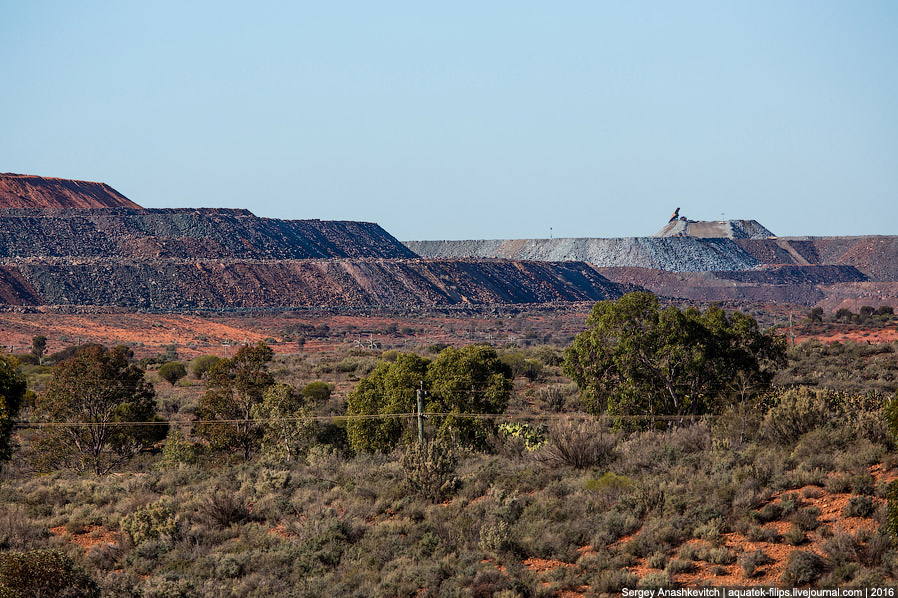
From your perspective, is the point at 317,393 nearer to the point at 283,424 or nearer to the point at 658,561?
the point at 283,424

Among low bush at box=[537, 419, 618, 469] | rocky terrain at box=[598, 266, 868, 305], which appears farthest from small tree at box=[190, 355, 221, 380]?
rocky terrain at box=[598, 266, 868, 305]

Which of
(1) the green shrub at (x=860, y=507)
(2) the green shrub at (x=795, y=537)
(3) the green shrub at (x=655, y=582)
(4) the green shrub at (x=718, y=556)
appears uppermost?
(1) the green shrub at (x=860, y=507)

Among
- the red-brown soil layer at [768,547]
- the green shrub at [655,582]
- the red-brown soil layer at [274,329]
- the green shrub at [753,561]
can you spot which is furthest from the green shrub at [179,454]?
the red-brown soil layer at [274,329]

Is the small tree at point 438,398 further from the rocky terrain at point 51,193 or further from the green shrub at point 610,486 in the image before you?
the rocky terrain at point 51,193

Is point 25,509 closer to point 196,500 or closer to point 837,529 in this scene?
point 196,500

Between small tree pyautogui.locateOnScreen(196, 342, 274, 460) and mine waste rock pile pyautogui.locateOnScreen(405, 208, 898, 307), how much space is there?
4434 inches

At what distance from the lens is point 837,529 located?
15.4 m

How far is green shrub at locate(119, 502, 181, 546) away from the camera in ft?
66.1

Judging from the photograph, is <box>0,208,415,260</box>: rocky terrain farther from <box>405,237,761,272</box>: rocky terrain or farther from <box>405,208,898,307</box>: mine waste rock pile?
<box>405,208,898,307</box>: mine waste rock pile

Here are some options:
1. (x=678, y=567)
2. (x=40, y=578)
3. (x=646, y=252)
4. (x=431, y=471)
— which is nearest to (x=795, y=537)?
(x=678, y=567)

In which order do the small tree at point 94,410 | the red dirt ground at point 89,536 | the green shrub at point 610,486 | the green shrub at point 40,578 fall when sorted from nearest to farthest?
the green shrub at point 40,578
the green shrub at point 610,486
the red dirt ground at point 89,536
the small tree at point 94,410

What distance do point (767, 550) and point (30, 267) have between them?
358 ft

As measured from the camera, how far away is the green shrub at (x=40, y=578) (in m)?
14.2

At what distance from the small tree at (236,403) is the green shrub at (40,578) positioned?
1462 centimetres
